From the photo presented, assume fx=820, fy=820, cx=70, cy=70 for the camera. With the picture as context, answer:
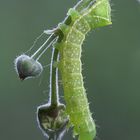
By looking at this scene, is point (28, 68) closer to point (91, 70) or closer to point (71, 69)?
point (71, 69)

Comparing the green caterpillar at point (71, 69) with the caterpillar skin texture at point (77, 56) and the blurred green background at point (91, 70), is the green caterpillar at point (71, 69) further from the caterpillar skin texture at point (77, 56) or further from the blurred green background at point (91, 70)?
the blurred green background at point (91, 70)

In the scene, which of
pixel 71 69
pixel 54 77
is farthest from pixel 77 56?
pixel 54 77

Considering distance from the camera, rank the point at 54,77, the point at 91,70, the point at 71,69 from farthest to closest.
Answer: the point at 91,70 < the point at 71,69 < the point at 54,77

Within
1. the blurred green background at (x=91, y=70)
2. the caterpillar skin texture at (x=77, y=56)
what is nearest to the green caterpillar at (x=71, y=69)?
the caterpillar skin texture at (x=77, y=56)

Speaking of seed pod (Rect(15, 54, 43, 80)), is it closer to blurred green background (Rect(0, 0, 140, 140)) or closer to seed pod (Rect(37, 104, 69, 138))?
seed pod (Rect(37, 104, 69, 138))

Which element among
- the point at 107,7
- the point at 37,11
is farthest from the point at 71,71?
the point at 37,11
